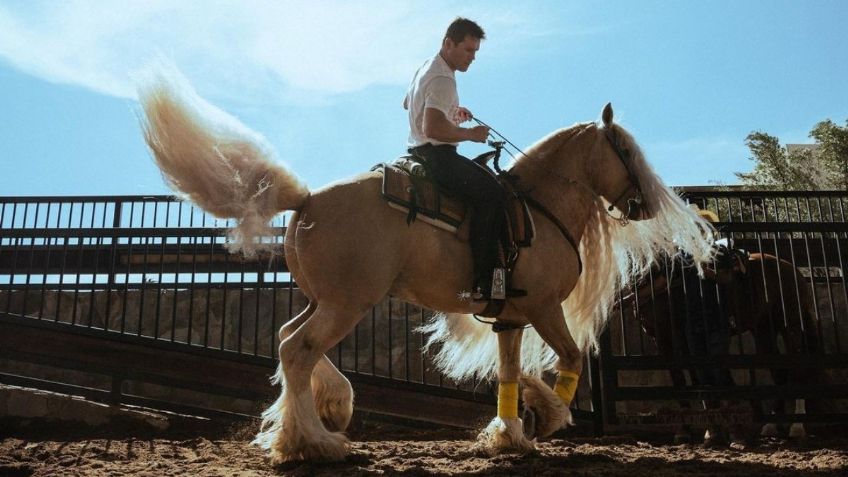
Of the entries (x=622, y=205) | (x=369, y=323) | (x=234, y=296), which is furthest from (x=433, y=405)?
(x=234, y=296)

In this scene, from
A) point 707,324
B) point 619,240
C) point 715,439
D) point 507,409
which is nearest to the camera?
point 507,409

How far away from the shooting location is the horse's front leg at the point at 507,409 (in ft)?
14.4

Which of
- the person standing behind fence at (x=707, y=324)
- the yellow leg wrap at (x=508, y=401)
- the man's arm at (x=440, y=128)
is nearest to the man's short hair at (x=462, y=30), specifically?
the man's arm at (x=440, y=128)

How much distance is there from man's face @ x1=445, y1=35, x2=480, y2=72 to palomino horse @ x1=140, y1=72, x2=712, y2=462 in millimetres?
889

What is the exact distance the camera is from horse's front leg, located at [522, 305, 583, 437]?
4203 mm

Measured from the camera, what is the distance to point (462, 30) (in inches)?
173

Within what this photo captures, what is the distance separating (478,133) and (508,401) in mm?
1830

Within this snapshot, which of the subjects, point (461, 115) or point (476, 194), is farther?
point (461, 115)

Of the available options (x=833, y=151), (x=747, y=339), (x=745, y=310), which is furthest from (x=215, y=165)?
(x=833, y=151)

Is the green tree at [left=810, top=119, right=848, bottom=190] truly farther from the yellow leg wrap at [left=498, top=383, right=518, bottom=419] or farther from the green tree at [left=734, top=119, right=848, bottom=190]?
the yellow leg wrap at [left=498, top=383, right=518, bottom=419]

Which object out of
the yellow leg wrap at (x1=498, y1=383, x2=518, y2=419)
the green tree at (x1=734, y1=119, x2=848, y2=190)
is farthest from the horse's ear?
the green tree at (x1=734, y1=119, x2=848, y2=190)

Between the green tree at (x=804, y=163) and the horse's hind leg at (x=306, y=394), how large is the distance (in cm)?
1163

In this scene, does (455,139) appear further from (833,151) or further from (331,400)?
(833,151)

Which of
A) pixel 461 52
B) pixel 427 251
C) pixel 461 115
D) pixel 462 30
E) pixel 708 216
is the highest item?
pixel 462 30
